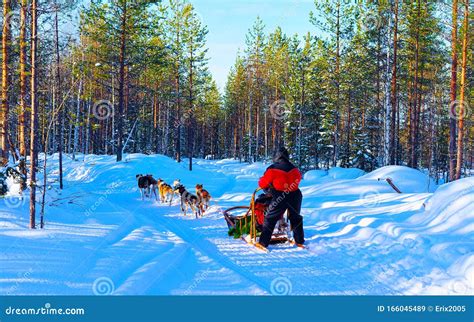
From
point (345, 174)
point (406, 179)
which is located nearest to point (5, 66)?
point (406, 179)

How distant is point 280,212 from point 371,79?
24284 mm

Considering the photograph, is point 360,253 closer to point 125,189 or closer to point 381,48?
point 125,189

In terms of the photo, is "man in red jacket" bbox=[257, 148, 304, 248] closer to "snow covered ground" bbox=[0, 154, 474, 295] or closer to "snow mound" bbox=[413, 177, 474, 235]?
"snow covered ground" bbox=[0, 154, 474, 295]

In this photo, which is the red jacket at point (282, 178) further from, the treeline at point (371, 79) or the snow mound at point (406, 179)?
the treeline at point (371, 79)

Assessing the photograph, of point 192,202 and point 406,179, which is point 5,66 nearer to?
point 192,202

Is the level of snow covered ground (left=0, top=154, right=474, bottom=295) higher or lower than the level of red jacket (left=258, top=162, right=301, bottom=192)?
lower

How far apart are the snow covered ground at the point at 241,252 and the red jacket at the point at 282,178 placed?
1271 mm

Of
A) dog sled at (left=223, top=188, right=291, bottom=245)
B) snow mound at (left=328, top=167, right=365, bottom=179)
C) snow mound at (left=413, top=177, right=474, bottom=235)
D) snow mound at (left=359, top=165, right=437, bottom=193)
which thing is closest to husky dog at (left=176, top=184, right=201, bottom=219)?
dog sled at (left=223, top=188, right=291, bottom=245)

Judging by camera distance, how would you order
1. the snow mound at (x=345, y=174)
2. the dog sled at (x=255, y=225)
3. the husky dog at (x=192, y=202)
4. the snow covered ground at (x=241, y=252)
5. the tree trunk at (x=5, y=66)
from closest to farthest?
the snow covered ground at (x=241, y=252), the dog sled at (x=255, y=225), the husky dog at (x=192, y=202), the tree trunk at (x=5, y=66), the snow mound at (x=345, y=174)

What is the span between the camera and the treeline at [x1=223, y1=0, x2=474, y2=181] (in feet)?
66.3

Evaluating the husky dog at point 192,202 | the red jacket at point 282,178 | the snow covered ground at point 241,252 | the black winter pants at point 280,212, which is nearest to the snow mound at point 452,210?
the snow covered ground at point 241,252

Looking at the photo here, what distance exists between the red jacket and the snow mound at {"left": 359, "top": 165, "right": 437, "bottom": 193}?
775cm

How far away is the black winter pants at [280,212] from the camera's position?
23.4 ft
